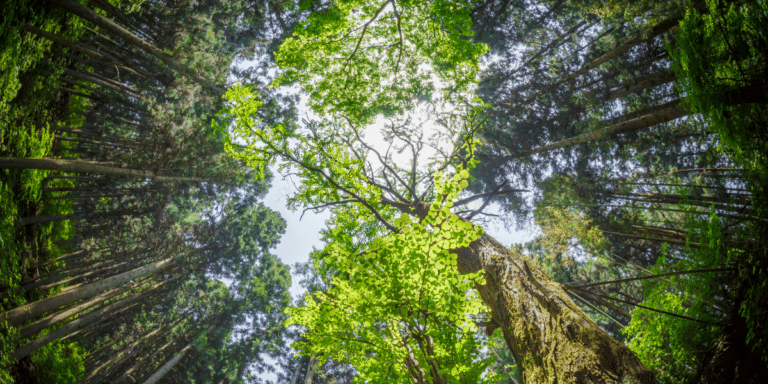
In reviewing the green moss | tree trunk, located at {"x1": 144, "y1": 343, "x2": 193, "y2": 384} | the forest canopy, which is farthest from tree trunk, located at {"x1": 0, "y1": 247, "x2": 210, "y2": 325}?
tree trunk, located at {"x1": 144, "y1": 343, "x2": 193, "y2": 384}

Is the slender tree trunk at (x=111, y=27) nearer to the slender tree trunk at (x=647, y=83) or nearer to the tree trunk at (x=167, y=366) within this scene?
the slender tree trunk at (x=647, y=83)

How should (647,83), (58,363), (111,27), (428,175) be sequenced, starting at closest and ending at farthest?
(428,175) → (647,83) → (111,27) → (58,363)

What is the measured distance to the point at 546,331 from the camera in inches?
103

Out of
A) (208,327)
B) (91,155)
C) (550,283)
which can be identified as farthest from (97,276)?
(550,283)

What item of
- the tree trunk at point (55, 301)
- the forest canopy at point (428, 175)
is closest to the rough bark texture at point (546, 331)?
the forest canopy at point (428, 175)

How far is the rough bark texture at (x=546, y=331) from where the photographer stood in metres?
2.15

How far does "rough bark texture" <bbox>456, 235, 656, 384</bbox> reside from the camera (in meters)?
2.15

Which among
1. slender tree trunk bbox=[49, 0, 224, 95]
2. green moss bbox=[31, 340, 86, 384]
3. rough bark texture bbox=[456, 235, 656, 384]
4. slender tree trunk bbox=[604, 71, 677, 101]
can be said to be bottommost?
green moss bbox=[31, 340, 86, 384]

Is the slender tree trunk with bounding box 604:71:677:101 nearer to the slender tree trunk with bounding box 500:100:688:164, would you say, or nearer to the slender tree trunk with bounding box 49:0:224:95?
the slender tree trunk with bounding box 500:100:688:164

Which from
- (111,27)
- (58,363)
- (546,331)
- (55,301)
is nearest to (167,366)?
(58,363)

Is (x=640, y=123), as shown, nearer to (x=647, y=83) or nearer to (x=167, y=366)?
(x=647, y=83)

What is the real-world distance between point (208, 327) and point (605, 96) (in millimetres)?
20659

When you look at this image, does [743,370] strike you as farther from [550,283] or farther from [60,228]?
[60,228]

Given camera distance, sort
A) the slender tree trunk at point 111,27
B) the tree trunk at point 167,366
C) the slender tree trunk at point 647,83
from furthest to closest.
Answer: the tree trunk at point 167,366 → the slender tree trunk at point 111,27 → the slender tree trunk at point 647,83
